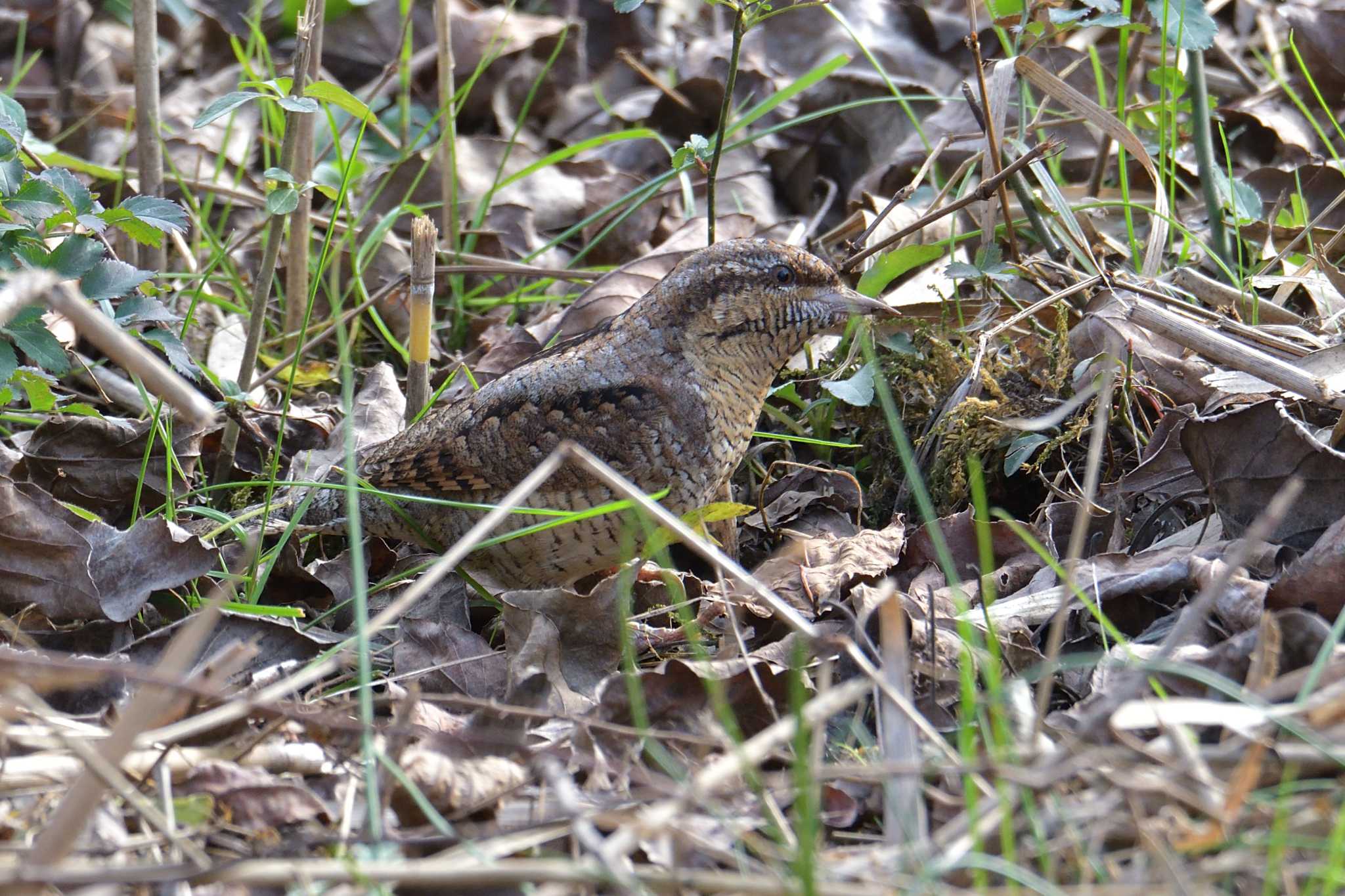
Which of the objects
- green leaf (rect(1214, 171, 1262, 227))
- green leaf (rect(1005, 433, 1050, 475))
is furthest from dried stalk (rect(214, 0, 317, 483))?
green leaf (rect(1214, 171, 1262, 227))

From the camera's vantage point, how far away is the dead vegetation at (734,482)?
6.91 feet

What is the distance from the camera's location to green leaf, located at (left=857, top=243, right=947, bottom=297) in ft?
13.6

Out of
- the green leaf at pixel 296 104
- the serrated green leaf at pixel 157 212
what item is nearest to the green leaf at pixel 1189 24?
the green leaf at pixel 296 104

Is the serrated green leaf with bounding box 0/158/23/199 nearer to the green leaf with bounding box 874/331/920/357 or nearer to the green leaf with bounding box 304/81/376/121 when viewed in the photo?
the green leaf with bounding box 304/81/376/121

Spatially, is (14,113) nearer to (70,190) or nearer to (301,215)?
(70,190)

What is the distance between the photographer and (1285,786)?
2029 mm

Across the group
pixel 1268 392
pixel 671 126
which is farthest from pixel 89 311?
pixel 671 126

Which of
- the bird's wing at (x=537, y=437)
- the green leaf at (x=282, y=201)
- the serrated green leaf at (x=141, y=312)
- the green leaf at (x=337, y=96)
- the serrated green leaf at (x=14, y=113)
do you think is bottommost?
the bird's wing at (x=537, y=437)

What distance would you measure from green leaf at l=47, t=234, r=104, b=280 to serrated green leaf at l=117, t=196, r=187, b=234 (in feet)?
0.64

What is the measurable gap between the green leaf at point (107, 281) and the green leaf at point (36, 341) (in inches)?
5.0

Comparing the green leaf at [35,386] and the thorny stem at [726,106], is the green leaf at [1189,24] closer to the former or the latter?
the thorny stem at [726,106]

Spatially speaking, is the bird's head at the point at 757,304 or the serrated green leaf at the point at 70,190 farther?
the bird's head at the point at 757,304

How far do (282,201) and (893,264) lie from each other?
1.88 meters

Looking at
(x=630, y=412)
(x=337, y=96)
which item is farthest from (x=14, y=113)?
(x=630, y=412)
